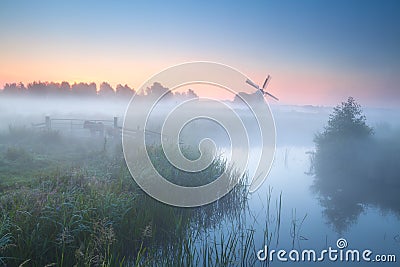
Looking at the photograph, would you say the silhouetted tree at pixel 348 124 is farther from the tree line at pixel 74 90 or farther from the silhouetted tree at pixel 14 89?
the silhouetted tree at pixel 14 89

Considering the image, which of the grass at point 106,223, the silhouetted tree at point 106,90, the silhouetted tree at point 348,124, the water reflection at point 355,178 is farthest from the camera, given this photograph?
the silhouetted tree at point 106,90

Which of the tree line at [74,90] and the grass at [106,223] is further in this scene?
the tree line at [74,90]

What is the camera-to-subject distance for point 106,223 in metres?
5.30

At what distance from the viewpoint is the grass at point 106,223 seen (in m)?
4.80

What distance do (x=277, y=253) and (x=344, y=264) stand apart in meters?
1.74

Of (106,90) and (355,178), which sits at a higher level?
(106,90)

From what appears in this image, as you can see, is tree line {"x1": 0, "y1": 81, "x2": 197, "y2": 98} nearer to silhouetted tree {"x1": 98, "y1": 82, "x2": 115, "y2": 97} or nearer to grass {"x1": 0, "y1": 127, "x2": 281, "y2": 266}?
silhouetted tree {"x1": 98, "y1": 82, "x2": 115, "y2": 97}

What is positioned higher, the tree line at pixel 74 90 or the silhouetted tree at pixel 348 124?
the tree line at pixel 74 90

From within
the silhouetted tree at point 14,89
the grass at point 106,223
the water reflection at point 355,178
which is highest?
the silhouetted tree at point 14,89

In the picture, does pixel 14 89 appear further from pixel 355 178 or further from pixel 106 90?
pixel 355 178

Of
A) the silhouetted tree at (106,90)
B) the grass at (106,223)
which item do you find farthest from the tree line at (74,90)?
the grass at (106,223)

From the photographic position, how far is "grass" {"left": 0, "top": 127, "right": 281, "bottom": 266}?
4801 millimetres

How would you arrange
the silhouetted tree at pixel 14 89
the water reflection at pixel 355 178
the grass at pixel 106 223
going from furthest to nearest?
the silhouetted tree at pixel 14 89, the water reflection at pixel 355 178, the grass at pixel 106 223

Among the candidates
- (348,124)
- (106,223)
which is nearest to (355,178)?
(348,124)
